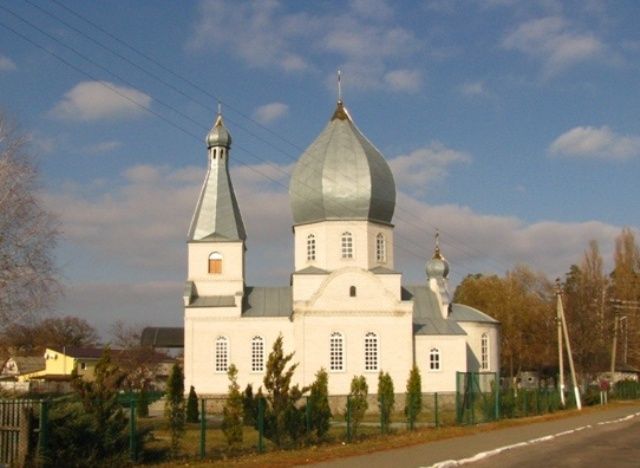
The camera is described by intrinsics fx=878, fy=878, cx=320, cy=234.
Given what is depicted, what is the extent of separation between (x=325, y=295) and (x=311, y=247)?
335 cm

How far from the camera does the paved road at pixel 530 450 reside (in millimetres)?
16203

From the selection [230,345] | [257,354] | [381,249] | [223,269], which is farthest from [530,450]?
[223,269]

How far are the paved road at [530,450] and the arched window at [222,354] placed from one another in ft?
60.3

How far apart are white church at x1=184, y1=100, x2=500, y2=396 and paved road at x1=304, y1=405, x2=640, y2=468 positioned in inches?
583

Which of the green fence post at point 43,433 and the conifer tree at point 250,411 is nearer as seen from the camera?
the green fence post at point 43,433

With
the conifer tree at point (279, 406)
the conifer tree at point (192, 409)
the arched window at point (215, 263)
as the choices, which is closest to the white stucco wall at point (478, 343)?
the arched window at point (215, 263)

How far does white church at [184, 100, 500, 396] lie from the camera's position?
132 feet

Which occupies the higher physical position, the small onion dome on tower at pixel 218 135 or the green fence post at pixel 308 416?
the small onion dome on tower at pixel 218 135

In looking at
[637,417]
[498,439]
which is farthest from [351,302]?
[498,439]

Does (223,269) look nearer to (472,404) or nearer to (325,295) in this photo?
(325,295)

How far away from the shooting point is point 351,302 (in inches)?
1588

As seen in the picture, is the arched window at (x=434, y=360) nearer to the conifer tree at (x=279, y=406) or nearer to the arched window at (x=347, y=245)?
the arched window at (x=347, y=245)

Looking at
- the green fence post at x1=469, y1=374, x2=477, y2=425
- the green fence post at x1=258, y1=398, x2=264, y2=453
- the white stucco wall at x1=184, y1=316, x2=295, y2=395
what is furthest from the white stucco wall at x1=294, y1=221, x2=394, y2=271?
the green fence post at x1=258, y1=398, x2=264, y2=453

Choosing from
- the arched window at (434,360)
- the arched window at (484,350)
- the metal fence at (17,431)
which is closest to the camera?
the metal fence at (17,431)
